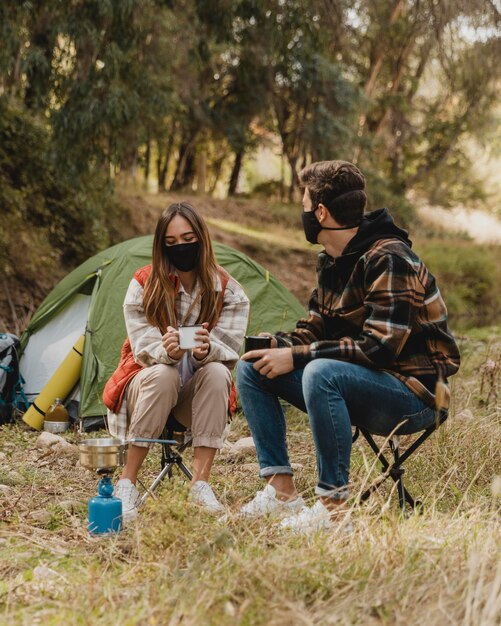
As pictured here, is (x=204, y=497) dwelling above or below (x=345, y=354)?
below

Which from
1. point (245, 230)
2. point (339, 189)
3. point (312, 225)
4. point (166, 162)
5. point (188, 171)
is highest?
point (166, 162)

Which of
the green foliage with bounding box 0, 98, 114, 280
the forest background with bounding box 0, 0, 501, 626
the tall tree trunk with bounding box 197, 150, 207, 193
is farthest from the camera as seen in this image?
the tall tree trunk with bounding box 197, 150, 207, 193

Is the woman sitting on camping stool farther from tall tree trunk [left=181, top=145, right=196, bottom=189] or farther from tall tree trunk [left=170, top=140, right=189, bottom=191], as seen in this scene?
tall tree trunk [left=181, top=145, right=196, bottom=189]

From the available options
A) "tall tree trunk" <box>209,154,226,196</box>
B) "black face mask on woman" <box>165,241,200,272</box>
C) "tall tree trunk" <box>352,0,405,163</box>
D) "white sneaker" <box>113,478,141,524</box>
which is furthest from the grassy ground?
"tall tree trunk" <box>209,154,226,196</box>

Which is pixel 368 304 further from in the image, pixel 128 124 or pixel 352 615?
pixel 128 124

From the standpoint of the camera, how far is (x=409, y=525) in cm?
272

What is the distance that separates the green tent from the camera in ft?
18.1

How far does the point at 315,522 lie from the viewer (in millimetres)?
2773

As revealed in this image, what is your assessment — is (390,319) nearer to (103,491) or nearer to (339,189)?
(339,189)

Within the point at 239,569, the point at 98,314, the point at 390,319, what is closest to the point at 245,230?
the point at 98,314

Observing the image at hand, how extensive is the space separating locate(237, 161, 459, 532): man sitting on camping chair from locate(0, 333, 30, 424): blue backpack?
2765 millimetres

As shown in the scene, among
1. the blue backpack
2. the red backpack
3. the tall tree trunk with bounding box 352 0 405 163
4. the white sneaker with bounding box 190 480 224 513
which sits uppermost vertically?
the tall tree trunk with bounding box 352 0 405 163

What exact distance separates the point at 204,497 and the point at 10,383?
2834mm

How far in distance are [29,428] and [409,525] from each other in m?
3.32
